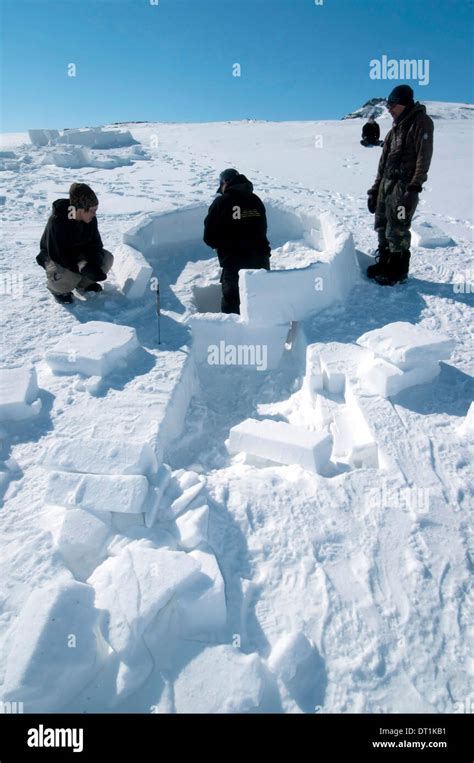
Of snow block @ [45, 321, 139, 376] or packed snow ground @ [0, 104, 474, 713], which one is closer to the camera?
packed snow ground @ [0, 104, 474, 713]

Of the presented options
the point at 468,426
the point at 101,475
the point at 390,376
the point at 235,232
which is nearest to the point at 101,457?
the point at 101,475

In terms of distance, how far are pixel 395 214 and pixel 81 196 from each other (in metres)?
2.71

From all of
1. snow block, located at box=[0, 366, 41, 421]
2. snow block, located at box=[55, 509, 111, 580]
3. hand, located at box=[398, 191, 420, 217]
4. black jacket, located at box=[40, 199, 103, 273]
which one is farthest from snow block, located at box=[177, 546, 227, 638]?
hand, located at box=[398, 191, 420, 217]

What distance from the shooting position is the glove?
4.57 metres

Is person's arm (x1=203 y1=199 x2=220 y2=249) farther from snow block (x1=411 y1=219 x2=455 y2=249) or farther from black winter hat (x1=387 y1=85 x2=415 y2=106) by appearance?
snow block (x1=411 y1=219 x2=455 y2=249)

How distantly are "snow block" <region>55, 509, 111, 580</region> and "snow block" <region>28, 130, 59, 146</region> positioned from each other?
16.5 metres

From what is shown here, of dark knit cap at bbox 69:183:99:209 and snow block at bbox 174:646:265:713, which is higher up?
dark knit cap at bbox 69:183:99:209

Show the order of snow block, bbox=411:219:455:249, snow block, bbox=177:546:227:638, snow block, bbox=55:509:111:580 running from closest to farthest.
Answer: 1. snow block, bbox=177:546:227:638
2. snow block, bbox=55:509:111:580
3. snow block, bbox=411:219:455:249

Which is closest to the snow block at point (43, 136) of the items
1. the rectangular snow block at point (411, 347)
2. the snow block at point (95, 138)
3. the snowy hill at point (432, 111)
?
the snow block at point (95, 138)

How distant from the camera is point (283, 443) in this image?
2.91 m

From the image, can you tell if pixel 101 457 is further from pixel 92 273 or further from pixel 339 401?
pixel 92 273

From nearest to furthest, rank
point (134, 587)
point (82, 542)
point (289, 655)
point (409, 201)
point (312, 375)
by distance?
point (289, 655) → point (134, 587) → point (82, 542) → point (312, 375) → point (409, 201)
